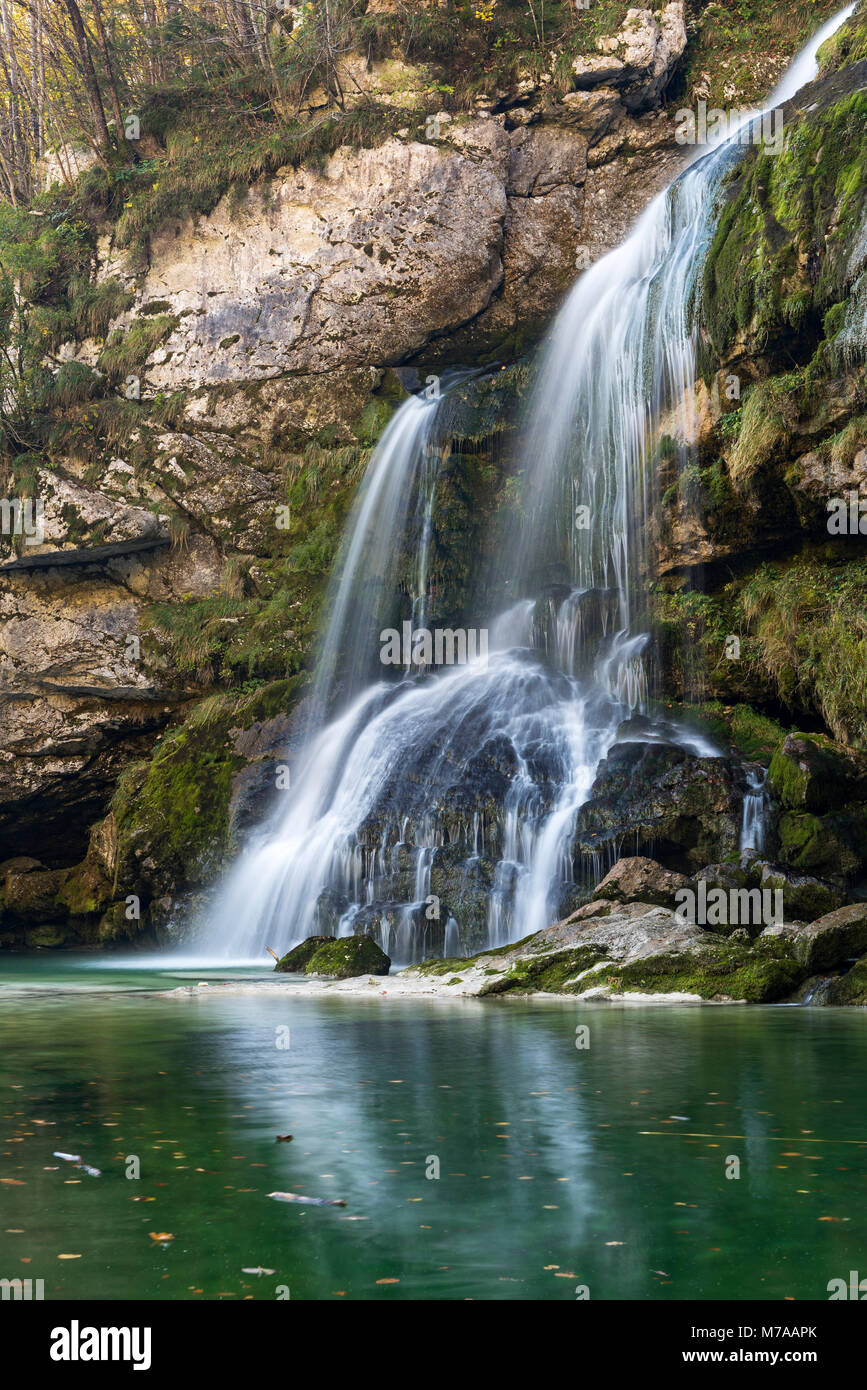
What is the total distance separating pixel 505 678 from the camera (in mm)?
17344

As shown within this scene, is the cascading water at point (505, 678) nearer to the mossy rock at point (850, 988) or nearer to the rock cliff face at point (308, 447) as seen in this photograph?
the rock cliff face at point (308, 447)

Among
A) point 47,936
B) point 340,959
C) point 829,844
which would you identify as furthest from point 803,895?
point 47,936

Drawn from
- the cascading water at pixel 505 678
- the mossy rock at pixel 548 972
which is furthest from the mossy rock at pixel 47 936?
the mossy rock at pixel 548 972

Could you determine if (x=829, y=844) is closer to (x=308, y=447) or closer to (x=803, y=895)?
(x=803, y=895)

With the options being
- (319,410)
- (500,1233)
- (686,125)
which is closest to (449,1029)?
(500,1233)

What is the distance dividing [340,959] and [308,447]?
13166 millimetres

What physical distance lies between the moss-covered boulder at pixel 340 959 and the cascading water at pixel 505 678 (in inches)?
43.1

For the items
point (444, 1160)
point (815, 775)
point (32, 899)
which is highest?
point (815, 775)

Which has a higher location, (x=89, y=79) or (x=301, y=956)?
(x=89, y=79)

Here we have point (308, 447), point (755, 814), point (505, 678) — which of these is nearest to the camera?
point (755, 814)

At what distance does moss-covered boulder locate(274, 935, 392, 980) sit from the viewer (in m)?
12.5

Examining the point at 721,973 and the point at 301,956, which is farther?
the point at 301,956

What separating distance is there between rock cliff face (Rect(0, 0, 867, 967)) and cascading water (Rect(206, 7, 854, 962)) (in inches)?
28.9
